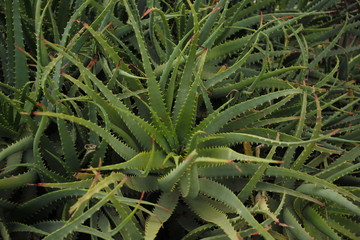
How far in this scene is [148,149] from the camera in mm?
874

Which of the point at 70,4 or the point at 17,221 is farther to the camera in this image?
the point at 70,4

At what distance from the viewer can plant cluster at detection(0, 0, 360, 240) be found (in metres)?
0.79

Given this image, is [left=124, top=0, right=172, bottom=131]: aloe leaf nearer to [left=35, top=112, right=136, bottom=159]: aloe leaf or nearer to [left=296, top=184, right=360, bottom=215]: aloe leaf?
[left=35, top=112, right=136, bottom=159]: aloe leaf

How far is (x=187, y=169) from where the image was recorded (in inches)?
30.8

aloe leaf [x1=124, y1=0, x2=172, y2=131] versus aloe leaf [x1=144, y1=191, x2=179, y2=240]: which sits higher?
aloe leaf [x1=124, y1=0, x2=172, y2=131]

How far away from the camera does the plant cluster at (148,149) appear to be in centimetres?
79

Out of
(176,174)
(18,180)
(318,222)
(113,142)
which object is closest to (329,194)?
(318,222)

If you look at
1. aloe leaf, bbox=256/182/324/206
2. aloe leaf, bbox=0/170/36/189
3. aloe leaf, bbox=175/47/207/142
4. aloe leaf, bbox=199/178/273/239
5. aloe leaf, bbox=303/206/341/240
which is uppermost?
aloe leaf, bbox=175/47/207/142

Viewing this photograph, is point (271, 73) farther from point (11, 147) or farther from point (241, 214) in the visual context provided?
point (11, 147)

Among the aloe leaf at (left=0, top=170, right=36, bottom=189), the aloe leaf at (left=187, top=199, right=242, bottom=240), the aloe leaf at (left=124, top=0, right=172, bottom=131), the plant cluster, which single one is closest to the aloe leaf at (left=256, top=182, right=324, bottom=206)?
the plant cluster

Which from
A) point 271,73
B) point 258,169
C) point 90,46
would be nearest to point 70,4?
point 90,46

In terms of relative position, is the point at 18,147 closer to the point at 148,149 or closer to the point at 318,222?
the point at 148,149

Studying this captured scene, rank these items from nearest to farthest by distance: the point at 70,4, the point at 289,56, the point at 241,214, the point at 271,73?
1. the point at 241,214
2. the point at 271,73
3. the point at 70,4
4. the point at 289,56

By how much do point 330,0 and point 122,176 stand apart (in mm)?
950
